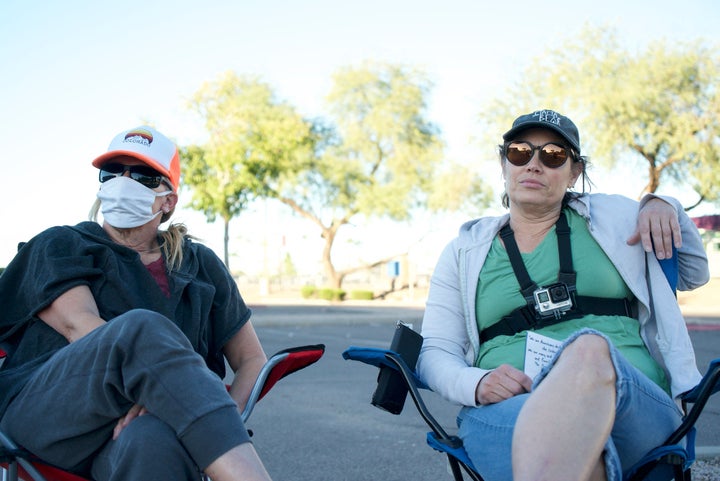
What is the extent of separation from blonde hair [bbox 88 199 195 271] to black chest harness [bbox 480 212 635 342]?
1219 mm

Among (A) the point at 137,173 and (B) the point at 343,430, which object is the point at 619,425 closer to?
(A) the point at 137,173

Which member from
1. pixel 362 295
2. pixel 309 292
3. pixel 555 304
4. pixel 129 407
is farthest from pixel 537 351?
pixel 309 292

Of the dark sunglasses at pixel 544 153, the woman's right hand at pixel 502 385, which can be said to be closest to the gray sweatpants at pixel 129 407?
the woman's right hand at pixel 502 385

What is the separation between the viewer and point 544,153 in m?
3.03

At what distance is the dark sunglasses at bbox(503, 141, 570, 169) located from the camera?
303cm

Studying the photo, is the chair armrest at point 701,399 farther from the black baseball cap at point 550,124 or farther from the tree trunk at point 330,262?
the tree trunk at point 330,262

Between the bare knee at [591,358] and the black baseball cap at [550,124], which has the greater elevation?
the black baseball cap at [550,124]

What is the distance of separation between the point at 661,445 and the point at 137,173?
2079mm

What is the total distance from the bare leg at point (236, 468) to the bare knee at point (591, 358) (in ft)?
2.95

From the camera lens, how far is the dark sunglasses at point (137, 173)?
300cm

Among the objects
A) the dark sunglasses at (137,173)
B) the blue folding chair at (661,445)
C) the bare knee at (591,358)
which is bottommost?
the blue folding chair at (661,445)

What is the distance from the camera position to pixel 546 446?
208cm

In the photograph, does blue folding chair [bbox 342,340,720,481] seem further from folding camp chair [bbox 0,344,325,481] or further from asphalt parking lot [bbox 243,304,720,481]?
asphalt parking lot [bbox 243,304,720,481]

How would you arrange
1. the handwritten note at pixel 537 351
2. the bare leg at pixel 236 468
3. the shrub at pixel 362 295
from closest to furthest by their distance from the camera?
the bare leg at pixel 236 468, the handwritten note at pixel 537 351, the shrub at pixel 362 295
